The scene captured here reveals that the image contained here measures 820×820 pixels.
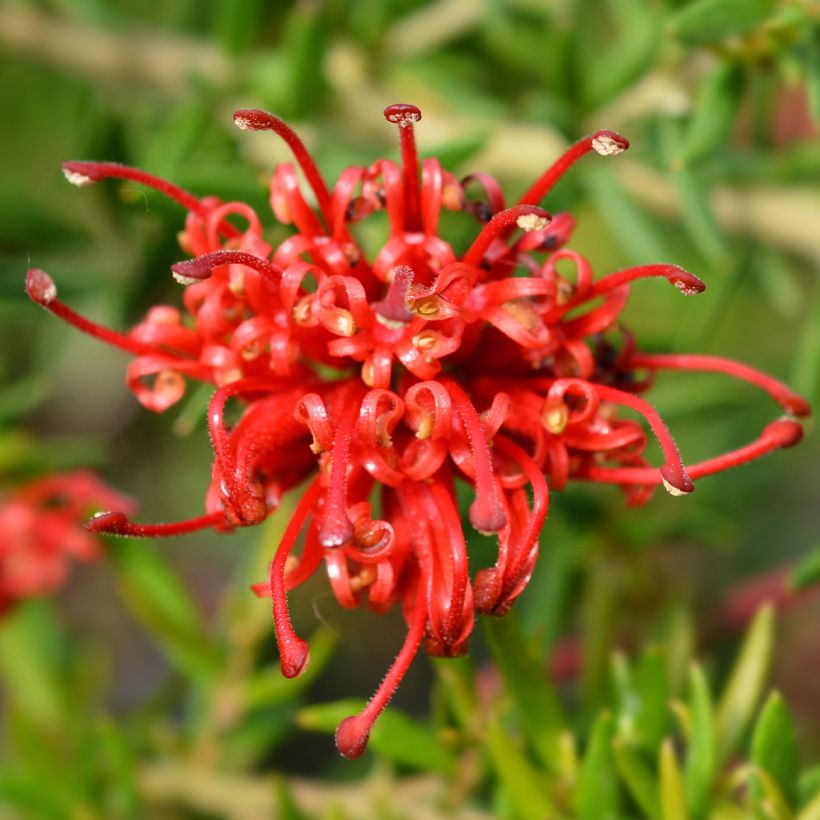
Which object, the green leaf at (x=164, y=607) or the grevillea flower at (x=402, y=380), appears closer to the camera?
the grevillea flower at (x=402, y=380)

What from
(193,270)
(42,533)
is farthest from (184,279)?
(42,533)

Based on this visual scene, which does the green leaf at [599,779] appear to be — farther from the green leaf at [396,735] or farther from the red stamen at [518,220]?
the red stamen at [518,220]

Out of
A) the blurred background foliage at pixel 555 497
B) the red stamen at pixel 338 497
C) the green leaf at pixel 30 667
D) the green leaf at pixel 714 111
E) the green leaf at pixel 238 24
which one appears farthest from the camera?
the green leaf at pixel 30 667

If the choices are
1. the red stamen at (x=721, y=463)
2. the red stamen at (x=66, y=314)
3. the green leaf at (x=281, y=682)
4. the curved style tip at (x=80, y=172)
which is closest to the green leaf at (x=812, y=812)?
the red stamen at (x=721, y=463)

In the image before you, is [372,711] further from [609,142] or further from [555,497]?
[555,497]

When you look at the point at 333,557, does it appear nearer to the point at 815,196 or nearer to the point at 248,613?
the point at 248,613

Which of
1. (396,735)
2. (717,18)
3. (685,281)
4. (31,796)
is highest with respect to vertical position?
(717,18)

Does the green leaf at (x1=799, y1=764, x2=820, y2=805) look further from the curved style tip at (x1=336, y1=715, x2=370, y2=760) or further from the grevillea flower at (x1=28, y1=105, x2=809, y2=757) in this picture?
the curved style tip at (x1=336, y1=715, x2=370, y2=760)
